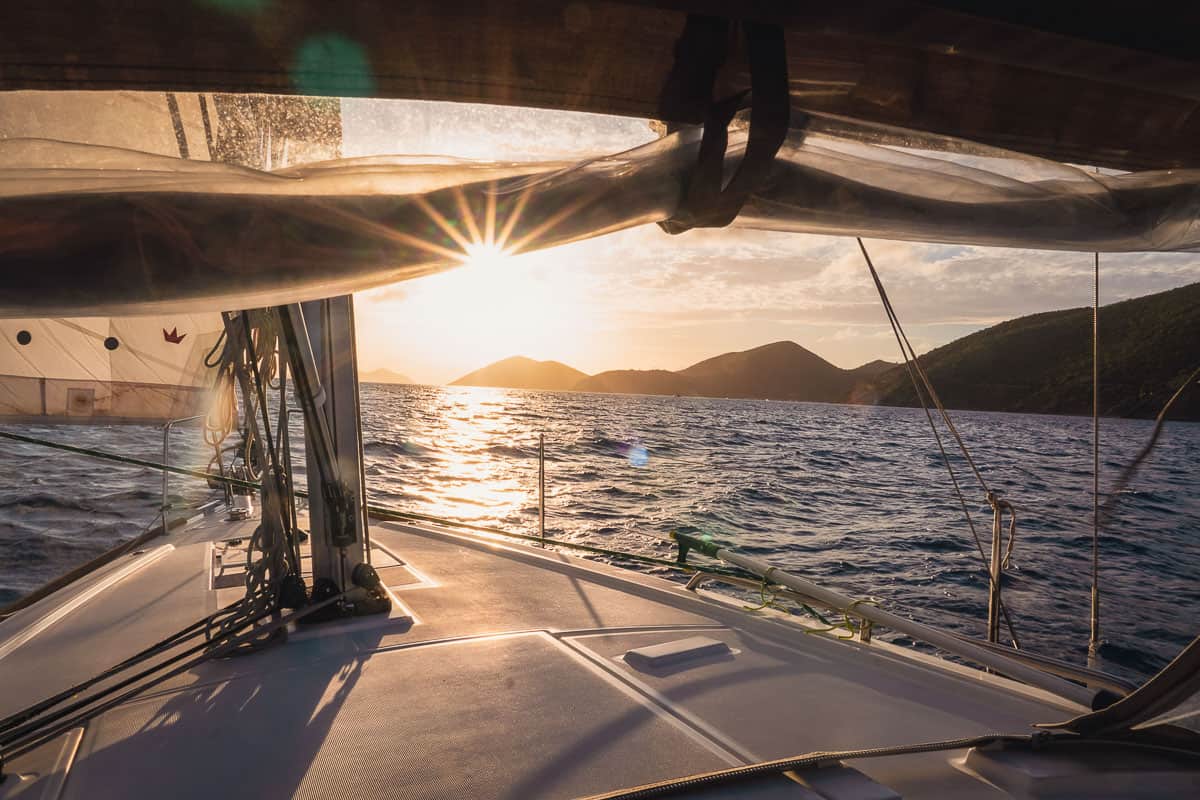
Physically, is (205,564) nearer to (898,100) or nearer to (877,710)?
(877,710)

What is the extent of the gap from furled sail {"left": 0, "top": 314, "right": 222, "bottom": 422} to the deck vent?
438 centimetres

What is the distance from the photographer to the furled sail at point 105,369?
5113 millimetres

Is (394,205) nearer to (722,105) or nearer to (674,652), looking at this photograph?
(722,105)

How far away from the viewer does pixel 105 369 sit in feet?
18.5

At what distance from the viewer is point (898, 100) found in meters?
1.20

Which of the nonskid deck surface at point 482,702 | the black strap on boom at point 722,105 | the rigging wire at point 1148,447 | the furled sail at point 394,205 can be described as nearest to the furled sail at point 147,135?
the furled sail at point 394,205

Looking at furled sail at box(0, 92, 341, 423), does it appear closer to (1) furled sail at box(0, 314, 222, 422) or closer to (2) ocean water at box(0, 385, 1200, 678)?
(1) furled sail at box(0, 314, 222, 422)

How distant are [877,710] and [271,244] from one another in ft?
6.11

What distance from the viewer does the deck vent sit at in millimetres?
2051

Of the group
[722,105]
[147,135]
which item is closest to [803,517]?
[147,135]

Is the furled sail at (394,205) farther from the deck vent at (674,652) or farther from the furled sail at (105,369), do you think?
the furled sail at (105,369)

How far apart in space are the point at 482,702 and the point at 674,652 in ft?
2.10

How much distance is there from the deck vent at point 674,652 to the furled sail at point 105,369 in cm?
438

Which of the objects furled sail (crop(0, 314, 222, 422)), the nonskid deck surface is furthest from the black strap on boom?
furled sail (crop(0, 314, 222, 422))
